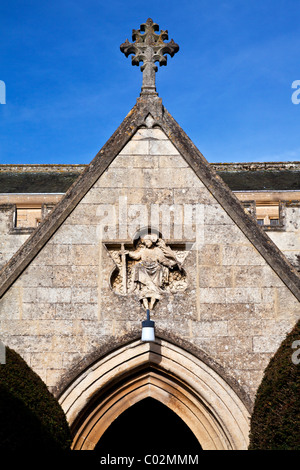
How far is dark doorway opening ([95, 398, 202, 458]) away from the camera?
45.0ft

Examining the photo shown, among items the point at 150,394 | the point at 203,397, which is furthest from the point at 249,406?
the point at 150,394

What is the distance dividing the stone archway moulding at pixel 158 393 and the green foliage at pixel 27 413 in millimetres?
508

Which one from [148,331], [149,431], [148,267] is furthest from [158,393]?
[149,431]

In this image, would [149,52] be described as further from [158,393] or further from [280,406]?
[280,406]

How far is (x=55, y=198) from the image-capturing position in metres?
17.2

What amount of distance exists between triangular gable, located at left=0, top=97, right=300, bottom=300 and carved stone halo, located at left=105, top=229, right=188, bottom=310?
774 millimetres

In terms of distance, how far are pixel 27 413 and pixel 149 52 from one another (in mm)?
5155

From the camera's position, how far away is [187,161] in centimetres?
999

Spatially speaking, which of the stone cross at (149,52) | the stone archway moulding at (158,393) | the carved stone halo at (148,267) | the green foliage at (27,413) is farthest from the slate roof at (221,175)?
the green foliage at (27,413)

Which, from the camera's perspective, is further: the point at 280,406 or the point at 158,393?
the point at 158,393

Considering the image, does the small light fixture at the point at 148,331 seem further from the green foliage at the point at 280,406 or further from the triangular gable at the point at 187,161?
the triangular gable at the point at 187,161

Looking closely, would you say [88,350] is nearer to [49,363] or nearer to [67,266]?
[49,363]

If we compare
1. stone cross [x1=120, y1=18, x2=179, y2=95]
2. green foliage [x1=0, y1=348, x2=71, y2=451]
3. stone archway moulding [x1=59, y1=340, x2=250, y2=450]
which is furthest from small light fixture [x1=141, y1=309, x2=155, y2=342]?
stone cross [x1=120, y1=18, x2=179, y2=95]

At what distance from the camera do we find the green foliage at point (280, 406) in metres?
8.12
